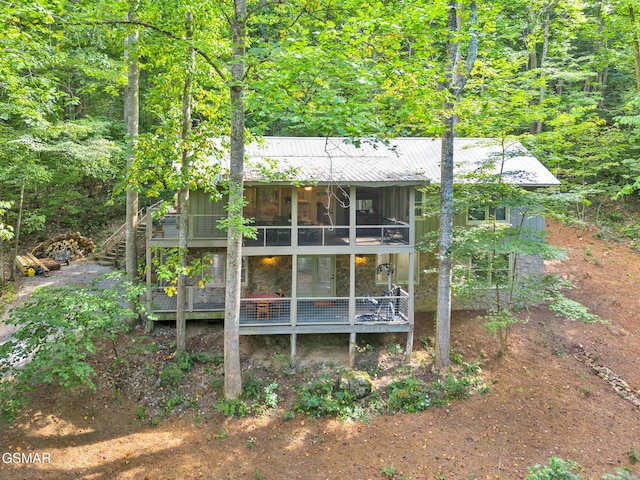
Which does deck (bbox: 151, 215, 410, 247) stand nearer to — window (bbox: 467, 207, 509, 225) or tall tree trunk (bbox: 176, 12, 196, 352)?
tall tree trunk (bbox: 176, 12, 196, 352)

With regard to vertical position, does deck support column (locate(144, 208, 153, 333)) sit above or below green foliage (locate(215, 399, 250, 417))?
above

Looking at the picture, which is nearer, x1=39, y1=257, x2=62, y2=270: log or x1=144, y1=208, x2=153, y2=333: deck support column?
x1=144, y1=208, x2=153, y2=333: deck support column

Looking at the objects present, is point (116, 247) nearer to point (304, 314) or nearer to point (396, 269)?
point (304, 314)

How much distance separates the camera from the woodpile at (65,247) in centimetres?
1836

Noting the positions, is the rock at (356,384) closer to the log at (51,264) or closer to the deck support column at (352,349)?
the deck support column at (352,349)

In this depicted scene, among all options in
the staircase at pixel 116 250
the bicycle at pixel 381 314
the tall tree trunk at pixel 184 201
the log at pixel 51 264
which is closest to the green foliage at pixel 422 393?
the bicycle at pixel 381 314

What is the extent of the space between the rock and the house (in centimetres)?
115

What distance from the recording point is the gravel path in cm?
1420

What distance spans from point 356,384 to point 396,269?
5.22m

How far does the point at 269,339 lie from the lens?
12828 mm

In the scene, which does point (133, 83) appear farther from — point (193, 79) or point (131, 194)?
point (131, 194)

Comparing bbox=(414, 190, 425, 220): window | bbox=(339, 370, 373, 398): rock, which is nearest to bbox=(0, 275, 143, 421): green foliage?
bbox=(339, 370, 373, 398): rock

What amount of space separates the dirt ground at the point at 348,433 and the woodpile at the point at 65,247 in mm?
9386

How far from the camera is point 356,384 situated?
421 inches
